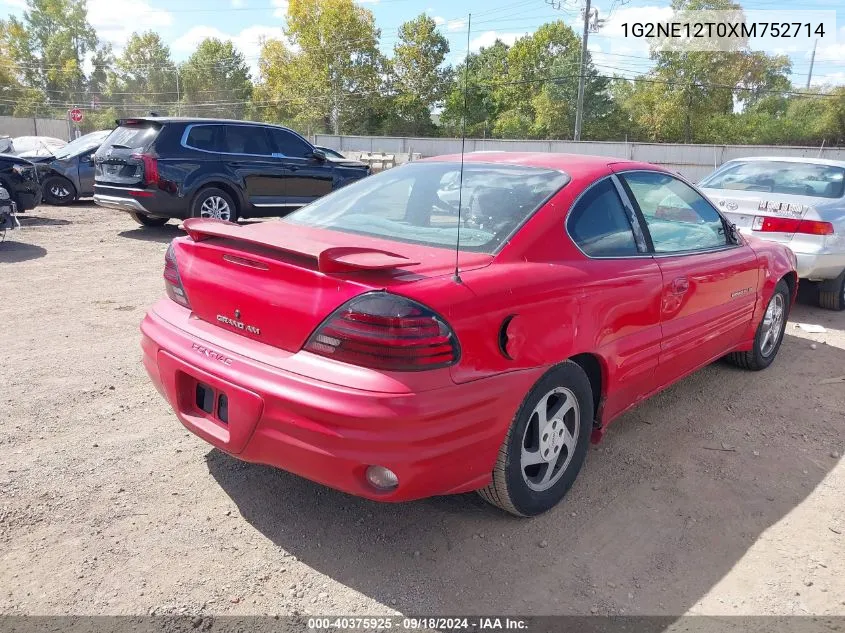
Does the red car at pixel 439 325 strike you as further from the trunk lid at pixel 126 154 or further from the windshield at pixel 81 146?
the windshield at pixel 81 146

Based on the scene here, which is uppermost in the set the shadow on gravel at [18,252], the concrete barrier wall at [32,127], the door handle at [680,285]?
the concrete barrier wall at [32,127]

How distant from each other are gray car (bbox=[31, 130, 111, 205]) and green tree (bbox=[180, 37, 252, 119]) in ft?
229

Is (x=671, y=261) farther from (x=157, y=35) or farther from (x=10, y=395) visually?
(x=157, y=35)

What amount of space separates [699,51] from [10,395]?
51.8 meters

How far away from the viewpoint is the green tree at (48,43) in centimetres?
7388

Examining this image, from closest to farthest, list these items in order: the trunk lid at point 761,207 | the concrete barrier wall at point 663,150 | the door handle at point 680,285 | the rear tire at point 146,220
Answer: the door handle at point 680,285
the trunk lid at point 761,207
the rear tire at point 146,220
the concrete barrier wall at point 663,150

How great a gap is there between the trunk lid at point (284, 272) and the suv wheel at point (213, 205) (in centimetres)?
681

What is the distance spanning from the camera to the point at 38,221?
10.9m

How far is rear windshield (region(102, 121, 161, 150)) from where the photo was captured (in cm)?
920

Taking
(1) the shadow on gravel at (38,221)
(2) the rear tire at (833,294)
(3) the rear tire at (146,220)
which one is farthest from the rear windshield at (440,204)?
(1) the shadow on gravel at (38,221)

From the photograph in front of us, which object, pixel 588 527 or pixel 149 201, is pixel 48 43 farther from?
pixel 588 527

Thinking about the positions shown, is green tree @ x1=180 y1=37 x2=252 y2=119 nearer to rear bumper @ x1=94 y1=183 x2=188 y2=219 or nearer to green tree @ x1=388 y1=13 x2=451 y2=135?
green tree @ x1=388 y1=13 x2=451 y2=135

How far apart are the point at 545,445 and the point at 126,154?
843 centimetres

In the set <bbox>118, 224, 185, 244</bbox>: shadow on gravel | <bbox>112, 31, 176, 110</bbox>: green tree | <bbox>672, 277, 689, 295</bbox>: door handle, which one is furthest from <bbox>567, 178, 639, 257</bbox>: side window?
<bbox>112, 31, 176, 110</bbox>: green tree
